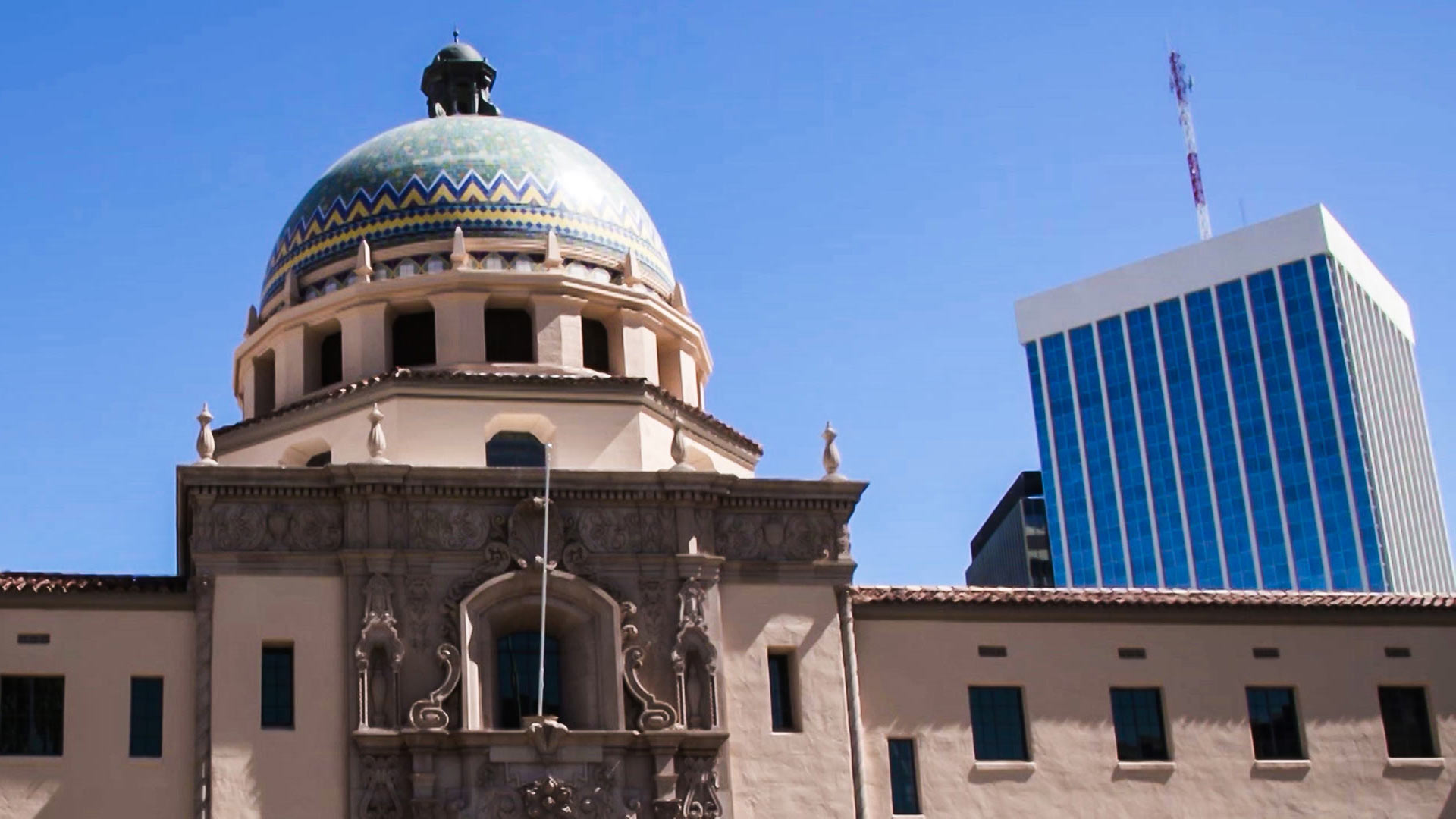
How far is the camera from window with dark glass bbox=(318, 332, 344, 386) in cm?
4197

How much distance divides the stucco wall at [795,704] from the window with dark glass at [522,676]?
9.19ft

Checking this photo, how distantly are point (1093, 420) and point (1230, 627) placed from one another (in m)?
75.3

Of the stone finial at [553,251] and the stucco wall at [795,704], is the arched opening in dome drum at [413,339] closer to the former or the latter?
the stone finial at [553,251]

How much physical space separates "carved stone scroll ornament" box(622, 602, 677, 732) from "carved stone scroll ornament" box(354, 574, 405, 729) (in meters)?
3.62

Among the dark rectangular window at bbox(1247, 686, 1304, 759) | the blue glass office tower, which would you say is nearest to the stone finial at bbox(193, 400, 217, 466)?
the dark rectangular window at bbox(1247, 686, 1304, 759)

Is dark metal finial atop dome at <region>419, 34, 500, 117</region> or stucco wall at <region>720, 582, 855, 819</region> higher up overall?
dark metal finial atop dome at <region>419, 34, 500, 117</region>

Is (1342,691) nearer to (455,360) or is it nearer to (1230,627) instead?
(1230,627)

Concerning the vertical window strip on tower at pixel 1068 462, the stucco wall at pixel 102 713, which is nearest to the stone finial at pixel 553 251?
the stucco wall at pixel 102 713

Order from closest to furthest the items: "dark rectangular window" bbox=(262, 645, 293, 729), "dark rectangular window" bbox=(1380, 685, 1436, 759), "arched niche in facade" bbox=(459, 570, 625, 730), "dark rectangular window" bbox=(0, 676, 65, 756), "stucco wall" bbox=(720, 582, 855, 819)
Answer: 1. "dark rectangular window" bbox=(0, 676, 65, 756)
2. "dark rectangular window" bbox=(262, 645, 293, 729)
3. "arched niche in facade" bbox=(459, 570, 625, 730)
4. "stucco wall" bbox=(720, 582, 855, 819)
5. "dark rectangular window" bbox=(1380, 685, 1436, 759)

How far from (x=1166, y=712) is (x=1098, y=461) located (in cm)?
7551

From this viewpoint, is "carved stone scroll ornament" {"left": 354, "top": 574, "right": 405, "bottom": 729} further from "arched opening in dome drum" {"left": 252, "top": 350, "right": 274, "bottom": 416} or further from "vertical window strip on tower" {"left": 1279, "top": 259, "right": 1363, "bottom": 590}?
"vertical window strip on tower" {"left": 1279, "top": 259, "right": 1363, "bottom": 590}

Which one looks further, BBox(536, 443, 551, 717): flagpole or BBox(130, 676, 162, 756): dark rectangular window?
BBox(536, 443, 551, 717): flagpole

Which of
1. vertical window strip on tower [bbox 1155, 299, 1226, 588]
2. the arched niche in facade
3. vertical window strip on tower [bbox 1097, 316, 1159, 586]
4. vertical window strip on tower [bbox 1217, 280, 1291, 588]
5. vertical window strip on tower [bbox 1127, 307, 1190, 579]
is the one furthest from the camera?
vertical window strip on tower [bbox 1097, 316, 1159, 586]

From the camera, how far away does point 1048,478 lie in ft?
378
